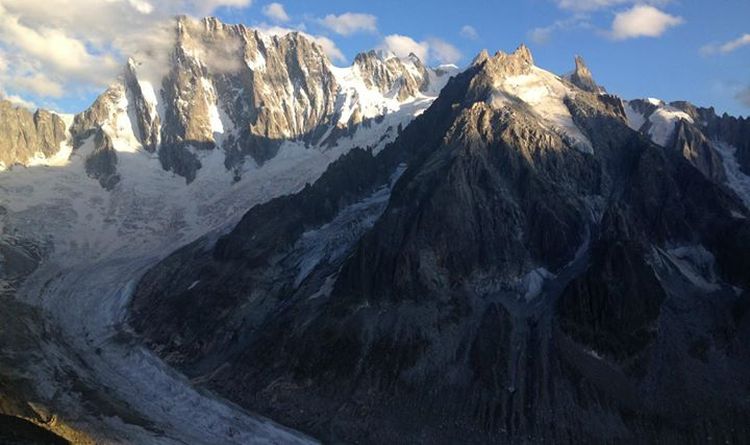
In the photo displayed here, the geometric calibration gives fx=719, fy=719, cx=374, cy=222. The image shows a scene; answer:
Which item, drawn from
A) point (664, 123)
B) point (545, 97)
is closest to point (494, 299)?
point (545, 97)

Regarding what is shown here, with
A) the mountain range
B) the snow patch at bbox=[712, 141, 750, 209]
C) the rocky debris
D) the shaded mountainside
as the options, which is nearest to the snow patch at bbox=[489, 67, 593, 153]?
the mountain range

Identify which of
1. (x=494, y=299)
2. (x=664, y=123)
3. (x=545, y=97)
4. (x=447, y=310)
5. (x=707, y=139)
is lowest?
(x=447, y=310)

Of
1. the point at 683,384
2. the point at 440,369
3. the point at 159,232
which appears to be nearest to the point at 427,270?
the point at 440,369

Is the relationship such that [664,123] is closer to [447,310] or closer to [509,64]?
[509,64]

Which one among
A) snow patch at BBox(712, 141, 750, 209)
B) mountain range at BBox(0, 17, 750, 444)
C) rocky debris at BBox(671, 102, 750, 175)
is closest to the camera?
mountain range at BBox(0, 17, 750, 444)

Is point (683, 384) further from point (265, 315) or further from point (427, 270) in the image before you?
point (265, 315)

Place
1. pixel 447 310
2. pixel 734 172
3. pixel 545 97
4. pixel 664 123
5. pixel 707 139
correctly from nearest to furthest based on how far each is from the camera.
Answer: pixel 447 310
pixel 545 97
pixel 734 172
pixel 707 139
pixel 664 123

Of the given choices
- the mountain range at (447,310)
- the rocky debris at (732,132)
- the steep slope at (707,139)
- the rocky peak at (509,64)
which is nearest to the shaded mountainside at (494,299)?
the mountain range at (447,310)

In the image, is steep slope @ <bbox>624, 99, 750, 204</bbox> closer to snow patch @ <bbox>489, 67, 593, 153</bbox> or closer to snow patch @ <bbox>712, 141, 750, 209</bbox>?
snow patch @ <bbox>712, 141, 750, 209</bbox>
